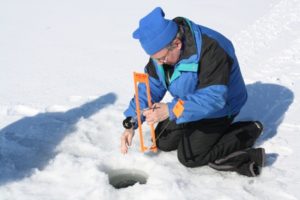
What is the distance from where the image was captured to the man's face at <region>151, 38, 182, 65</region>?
299 centimetres

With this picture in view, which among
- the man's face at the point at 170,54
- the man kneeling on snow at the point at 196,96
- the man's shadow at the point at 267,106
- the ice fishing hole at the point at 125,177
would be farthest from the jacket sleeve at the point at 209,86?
the man's shadow at the point at 267,106

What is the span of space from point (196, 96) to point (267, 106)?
155cm

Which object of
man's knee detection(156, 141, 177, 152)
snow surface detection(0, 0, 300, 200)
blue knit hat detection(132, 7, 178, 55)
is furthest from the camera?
man's knee detection(156, 141, 177, 152)

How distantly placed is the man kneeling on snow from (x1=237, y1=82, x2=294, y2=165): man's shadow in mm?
455

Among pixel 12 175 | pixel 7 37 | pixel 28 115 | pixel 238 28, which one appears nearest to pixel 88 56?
pixel 7 37

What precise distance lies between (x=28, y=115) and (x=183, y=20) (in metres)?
1.82

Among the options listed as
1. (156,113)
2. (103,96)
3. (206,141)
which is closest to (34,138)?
(103,96)

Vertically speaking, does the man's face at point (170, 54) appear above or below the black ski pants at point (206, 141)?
above

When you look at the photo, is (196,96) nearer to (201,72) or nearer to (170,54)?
(201,72)

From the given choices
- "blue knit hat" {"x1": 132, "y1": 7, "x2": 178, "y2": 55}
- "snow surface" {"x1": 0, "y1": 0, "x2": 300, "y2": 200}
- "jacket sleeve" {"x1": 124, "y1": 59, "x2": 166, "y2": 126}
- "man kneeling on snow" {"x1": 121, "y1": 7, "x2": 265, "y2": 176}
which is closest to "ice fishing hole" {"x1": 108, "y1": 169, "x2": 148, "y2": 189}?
"snow surface" {"x1": 0, "y1": 0, "x2": 300, "y2": 200}

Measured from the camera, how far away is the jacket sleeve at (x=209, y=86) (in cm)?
306

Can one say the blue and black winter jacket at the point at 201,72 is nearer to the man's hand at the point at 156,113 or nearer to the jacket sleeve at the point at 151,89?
the man's hand at the point at 156,113

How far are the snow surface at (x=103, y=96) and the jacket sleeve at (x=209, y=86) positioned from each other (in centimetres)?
52

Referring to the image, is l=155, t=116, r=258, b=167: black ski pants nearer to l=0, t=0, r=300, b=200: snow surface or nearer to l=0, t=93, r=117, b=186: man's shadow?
l=0, t=0, r=300, b=200: snow surface
